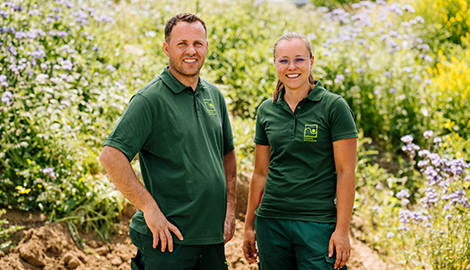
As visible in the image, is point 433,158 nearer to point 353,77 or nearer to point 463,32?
point 353,77

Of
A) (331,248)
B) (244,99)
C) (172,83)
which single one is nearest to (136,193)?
(172,83)

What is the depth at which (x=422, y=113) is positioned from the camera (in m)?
6.00

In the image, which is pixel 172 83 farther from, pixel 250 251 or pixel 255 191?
pixel 250 251

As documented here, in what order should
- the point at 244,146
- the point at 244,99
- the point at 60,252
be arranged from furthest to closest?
the point at 244,99, the point at 244,146, the point at 60,252

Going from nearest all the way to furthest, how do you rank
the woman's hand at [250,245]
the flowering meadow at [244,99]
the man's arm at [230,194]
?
the man's arm at [230,194] → the woman's hand at [250,245] → the flowering meadow at [244,99]

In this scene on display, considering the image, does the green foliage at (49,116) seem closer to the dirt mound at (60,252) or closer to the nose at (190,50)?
the dirt mound at (60,252)

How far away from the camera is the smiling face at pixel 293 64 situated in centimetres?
256

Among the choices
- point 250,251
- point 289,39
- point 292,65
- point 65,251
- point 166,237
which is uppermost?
point 289,39

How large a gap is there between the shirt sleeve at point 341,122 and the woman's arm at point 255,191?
0.54 metres

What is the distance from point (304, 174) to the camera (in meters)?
2.54

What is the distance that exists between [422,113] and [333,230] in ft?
13.6

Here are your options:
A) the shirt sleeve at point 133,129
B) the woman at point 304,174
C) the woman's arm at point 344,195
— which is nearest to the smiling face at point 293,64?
the woman at point 304,174

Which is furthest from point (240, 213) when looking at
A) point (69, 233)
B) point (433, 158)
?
point (433, 158)

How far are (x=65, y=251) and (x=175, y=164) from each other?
1.99 meters
